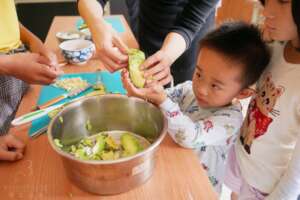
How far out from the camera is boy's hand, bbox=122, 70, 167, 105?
67cm

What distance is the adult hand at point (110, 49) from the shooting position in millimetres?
763

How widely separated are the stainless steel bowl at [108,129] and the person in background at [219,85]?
0.04 m

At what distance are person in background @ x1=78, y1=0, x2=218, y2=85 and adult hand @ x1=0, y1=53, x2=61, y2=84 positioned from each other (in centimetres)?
18

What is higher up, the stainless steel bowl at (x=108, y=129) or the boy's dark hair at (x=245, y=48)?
the boy's dark hair at (x=245, y=48)

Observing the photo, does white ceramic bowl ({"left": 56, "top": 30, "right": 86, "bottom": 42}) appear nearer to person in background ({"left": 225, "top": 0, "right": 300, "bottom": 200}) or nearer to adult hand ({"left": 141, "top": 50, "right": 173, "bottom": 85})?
adult hand ({"left": 141, "top": 50, "right": 173, "bottom": 85})

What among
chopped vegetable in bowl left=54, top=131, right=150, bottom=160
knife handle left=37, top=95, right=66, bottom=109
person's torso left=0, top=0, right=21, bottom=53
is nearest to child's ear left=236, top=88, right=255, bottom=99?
chopped vegetable in bowl left=54, top=131, right=150, bottom=160

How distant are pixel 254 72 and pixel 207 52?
0.42 ft

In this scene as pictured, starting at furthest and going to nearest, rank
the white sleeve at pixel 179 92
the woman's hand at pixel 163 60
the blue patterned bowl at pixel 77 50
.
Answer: the blue patterned bowl at pixel 77 50
the white sleeve at pixel 179 92
the woman's hand at pixel 163 60

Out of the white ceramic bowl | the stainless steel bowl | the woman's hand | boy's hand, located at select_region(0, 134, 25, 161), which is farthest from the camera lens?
the white ceramic bowl

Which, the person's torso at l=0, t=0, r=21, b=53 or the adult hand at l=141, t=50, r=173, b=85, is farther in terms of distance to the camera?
the person's torso at l=0, t=0, r=21, b=53

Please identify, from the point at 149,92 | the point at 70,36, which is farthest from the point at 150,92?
→ the point at 70,36

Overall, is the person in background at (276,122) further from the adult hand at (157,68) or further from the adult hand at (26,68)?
the adult hand at (26,68)

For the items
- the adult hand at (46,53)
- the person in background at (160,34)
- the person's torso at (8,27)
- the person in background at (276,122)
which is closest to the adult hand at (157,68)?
the person in background at (160,34)

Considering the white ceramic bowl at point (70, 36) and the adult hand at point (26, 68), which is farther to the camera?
the white ceramic bowl at point (70, 36)
